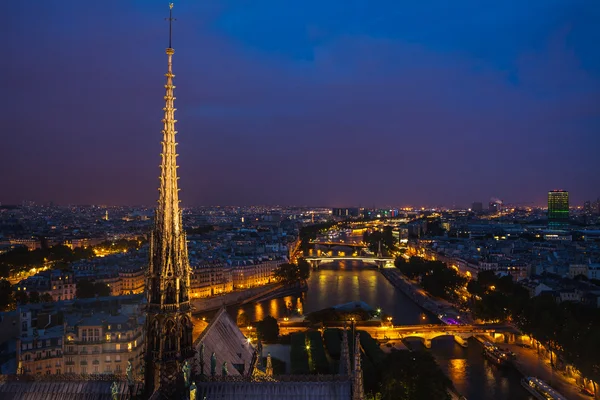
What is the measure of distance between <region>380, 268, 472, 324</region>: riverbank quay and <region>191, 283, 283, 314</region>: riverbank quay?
16.9m

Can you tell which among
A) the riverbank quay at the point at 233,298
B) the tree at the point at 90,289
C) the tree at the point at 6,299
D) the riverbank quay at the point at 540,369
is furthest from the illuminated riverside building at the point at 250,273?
the riverbank quay at the point at 540,369

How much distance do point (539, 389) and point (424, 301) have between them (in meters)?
29.8

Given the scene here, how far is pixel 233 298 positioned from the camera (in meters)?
61.9

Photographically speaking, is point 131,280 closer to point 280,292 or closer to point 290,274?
point 280,292

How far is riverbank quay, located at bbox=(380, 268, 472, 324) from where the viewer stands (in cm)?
5334

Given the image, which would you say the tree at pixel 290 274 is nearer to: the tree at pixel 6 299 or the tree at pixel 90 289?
the tree at pixel 90 289

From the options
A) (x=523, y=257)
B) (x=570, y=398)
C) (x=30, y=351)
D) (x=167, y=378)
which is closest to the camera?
(x=167, y=378)

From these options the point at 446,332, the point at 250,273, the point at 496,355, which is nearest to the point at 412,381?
the point at 496,355

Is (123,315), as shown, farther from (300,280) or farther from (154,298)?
(300,280)

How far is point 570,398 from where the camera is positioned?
30062 mm

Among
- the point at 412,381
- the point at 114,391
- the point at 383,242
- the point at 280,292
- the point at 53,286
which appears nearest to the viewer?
the point at 114,391

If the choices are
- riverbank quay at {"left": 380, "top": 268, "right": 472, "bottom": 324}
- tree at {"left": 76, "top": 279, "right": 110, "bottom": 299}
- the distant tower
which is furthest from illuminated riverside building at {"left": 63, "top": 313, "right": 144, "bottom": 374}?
riverbank quay at {"left": 380, "top": 268, "right": 472, "bottom": 324}

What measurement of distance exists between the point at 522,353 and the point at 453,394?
11.6m

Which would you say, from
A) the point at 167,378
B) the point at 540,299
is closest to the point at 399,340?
the point at 540,299
